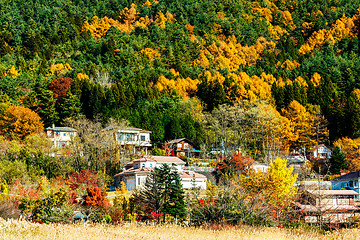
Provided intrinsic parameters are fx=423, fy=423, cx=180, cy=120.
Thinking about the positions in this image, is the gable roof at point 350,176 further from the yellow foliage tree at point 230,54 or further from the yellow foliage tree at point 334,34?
the yellow foliage tree at point 334,34

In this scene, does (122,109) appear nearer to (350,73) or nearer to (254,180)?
(254,180)

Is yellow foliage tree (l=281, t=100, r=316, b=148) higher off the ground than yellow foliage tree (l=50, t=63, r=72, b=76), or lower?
lower

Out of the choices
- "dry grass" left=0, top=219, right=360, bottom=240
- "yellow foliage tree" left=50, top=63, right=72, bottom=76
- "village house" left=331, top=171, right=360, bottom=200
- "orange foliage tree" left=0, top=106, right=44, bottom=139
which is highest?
"yellow foliage tree" left=50, top=63, right=72, bottom=76

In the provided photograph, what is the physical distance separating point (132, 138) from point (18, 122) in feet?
47.4

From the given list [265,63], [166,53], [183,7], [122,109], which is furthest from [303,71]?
[183,7]

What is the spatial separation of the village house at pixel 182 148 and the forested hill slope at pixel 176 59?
135cm

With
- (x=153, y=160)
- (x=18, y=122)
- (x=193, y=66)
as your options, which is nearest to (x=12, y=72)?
(x=18, y=122)

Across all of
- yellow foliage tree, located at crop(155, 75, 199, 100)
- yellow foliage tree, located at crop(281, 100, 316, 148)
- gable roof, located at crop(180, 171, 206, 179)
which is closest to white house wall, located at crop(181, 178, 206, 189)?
gable roof, located at crop(180, 171, 206, 179)

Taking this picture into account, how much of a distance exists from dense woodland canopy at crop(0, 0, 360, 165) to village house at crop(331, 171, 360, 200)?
10953 mm

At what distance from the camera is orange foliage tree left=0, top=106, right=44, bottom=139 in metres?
52.1

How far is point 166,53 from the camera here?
10000cm

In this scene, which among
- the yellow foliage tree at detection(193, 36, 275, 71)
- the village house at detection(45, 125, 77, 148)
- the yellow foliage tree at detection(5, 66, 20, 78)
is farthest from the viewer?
the yellow foliage tree at detection(193, 36, 275, 71)

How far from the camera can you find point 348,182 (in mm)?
45312

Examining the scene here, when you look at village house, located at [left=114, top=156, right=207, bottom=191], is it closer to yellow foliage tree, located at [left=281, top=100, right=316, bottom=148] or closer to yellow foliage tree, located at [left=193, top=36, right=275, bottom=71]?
yellow foliage tree, located at [left=281, top=100, right=316, bottom=148]
